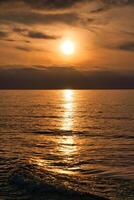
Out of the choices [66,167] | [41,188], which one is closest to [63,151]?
[66,167]

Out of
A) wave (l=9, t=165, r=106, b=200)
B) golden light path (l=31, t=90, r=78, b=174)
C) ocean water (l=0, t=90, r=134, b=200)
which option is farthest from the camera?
golden light path (l=31, t=90, r=78, b=174)

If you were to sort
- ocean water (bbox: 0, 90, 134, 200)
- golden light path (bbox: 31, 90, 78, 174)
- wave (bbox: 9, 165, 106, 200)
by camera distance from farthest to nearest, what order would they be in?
golden light path (bbox: 31, 90, 78, 174) < ocean water (bbox: 0, 90, 134, 200) < wave (bbox: 9, 165, 106, 200)

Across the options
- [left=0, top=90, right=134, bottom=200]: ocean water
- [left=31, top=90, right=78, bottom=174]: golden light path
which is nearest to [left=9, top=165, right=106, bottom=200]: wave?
[left=0, top=90, right=134, bottom=200]: ocean water

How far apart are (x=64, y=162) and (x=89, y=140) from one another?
565 inches

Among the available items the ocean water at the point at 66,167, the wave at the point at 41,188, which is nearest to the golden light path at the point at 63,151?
the ocean water at the point at 66,167

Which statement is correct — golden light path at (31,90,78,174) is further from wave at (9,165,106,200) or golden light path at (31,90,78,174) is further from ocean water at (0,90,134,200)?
wave at (9,165,106,200)

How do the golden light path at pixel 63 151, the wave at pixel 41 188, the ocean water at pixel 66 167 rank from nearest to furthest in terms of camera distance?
the wave at pixel 41 188
the ocean water at pixel 66 167
the golden light path at pixel 63 151

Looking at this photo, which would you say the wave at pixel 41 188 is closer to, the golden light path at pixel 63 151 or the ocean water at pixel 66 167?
the ocean water at pixel 66 167

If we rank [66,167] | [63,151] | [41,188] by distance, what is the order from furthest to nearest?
[63,151] → [66,167] → [41,188]

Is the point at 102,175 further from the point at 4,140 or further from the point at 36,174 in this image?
the point at 4,140

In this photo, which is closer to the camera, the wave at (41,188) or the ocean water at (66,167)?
the wave at (41,188)

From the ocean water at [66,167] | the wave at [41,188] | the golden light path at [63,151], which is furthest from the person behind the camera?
the golden light path at [63,151]

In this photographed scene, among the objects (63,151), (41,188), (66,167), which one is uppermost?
(63,151)

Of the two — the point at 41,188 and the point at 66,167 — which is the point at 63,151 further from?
the point at 41,188
